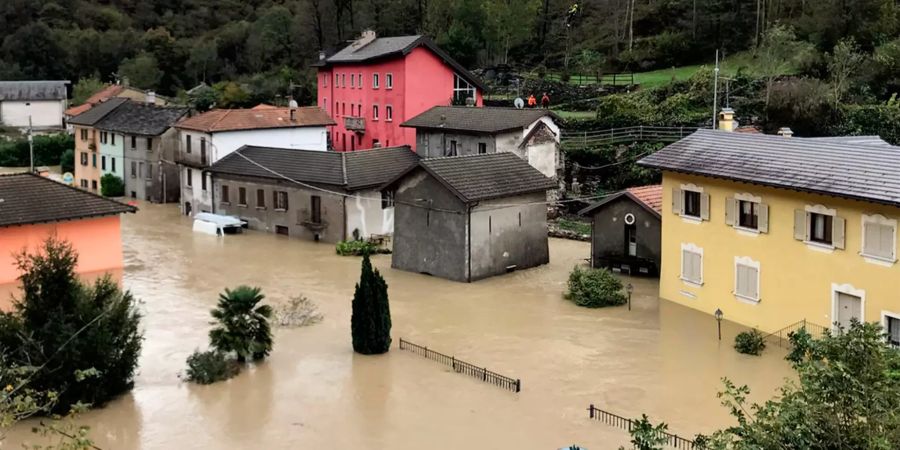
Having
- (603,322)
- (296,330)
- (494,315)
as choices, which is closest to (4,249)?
(296,330)

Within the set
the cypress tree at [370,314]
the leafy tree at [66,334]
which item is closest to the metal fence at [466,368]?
the cypress tree at [370,314]

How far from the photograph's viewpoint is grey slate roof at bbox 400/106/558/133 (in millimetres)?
41656

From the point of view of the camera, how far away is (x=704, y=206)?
26719mm

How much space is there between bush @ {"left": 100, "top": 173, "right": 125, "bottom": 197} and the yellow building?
36.0m

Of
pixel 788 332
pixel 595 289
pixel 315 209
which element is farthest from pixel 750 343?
pixel 315 209

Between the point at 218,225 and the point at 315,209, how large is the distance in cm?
506

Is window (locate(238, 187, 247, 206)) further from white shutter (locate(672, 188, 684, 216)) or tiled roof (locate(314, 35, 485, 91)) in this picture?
white shutter (locate(672, 188, 684, 216))

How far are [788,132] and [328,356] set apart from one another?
15.2 m

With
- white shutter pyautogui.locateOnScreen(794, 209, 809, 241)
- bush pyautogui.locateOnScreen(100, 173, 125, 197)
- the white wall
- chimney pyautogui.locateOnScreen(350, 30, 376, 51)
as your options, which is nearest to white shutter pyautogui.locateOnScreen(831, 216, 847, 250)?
white shutter pyautogui.locateOnScreen(794, 209, 809, 241)

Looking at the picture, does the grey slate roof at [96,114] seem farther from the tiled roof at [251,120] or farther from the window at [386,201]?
the window at [386,201]

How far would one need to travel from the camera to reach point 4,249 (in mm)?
29953

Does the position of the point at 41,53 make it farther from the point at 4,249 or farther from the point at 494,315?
the point at 494,315

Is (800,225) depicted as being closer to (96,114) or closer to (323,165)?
(323,165)

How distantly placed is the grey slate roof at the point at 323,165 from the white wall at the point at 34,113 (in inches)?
1786
